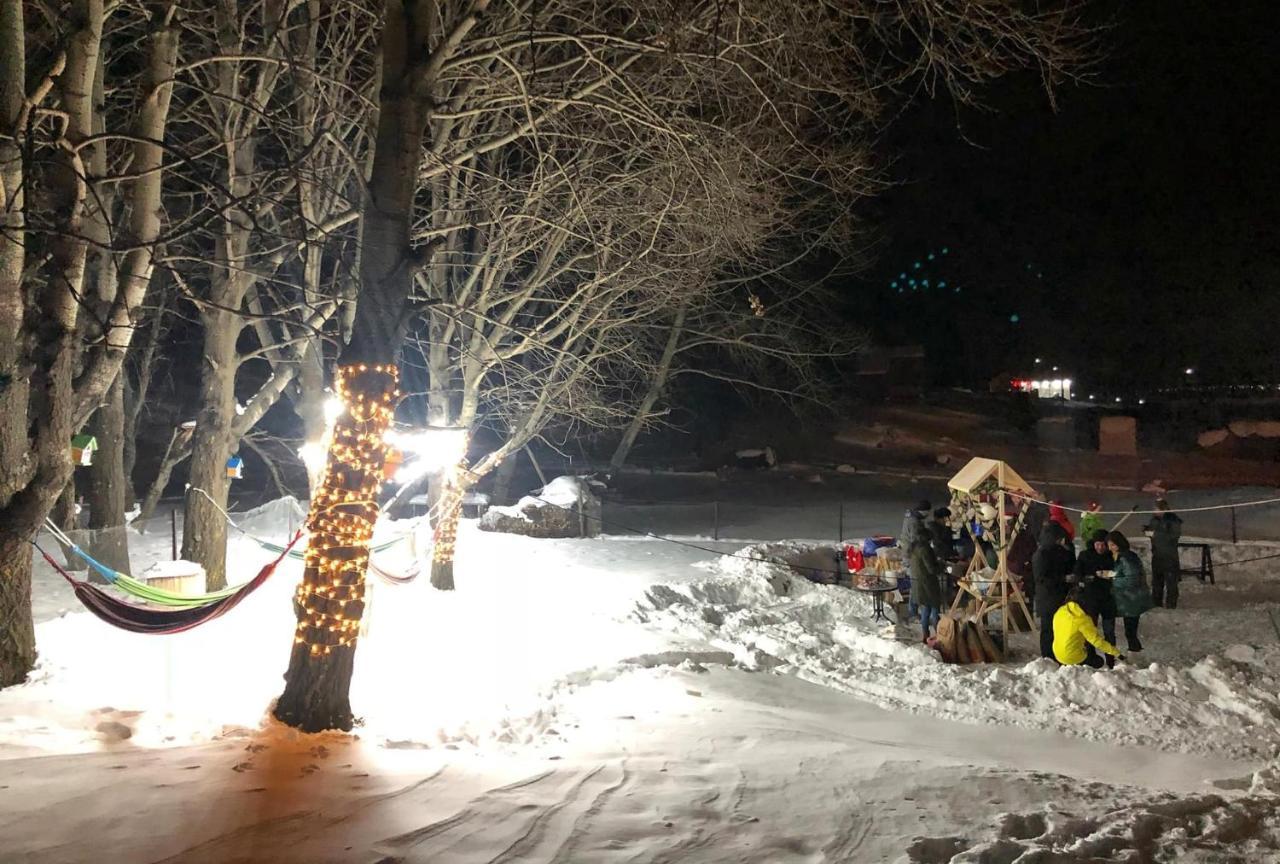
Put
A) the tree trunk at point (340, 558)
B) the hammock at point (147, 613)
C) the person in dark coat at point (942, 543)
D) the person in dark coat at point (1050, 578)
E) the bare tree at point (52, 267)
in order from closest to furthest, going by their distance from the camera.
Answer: the tree trunk at point (340, 558) → the bare tree at point (52, 267) → the hammock at point (147, 613) → the person in dark coat at point (1050, 578) → the person in dark coat at point (942, 543)

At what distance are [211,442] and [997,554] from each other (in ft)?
34.5

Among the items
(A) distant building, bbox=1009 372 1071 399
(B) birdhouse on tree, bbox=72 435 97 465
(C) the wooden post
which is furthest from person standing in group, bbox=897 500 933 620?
(A) distant building, bbox=1009 372 1071 399

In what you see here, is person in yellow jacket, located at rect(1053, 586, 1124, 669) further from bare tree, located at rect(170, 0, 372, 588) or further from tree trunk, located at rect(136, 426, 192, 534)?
tree trunk, located at rect(136, 426, 192, 534)

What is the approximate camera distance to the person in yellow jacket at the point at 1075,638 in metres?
8.61

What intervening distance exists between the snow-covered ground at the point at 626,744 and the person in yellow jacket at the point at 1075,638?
0.36 m

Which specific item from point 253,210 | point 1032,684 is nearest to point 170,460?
point 253,210

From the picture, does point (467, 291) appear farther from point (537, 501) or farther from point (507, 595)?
point (537, 501)

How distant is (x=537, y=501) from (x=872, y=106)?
11.0 m

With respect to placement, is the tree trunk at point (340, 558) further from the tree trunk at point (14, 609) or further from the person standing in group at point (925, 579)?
the person standing in group at point (925, 579)

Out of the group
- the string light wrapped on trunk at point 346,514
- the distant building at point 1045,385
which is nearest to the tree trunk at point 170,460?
the string light wrapped on trunk at point 346,514

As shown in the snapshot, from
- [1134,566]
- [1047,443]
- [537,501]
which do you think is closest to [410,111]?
[1134,566]

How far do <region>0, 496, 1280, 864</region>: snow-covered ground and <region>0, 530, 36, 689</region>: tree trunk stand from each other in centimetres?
20

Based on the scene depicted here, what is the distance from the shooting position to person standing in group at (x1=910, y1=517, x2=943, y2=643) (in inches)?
444

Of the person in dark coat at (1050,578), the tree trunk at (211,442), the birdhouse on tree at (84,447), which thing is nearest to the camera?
the person in dark coat at (1050,578)
